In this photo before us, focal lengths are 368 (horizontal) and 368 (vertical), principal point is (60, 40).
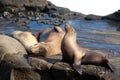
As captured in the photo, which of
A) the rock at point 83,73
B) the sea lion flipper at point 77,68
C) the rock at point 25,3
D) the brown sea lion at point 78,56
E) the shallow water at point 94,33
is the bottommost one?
the shallow water at point 94,33

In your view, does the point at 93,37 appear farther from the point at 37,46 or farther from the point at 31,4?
the point at 31,4

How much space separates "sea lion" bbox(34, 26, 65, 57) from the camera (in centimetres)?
920

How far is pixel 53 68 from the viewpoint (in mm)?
7613

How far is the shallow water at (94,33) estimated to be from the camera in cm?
1144

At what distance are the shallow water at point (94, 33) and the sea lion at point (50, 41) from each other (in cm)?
127

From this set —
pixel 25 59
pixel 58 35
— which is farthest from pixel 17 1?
pixel 25 59

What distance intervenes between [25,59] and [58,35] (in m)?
2.10

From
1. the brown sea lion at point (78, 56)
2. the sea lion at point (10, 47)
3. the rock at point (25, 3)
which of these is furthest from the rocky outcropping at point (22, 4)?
the brown sea lion at point (78, 56)

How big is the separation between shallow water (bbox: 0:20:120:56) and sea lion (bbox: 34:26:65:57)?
50.0 inches

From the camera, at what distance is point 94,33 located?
15000 mm

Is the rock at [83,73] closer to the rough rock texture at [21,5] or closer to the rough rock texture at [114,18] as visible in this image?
the rough rock texture at [114,18]

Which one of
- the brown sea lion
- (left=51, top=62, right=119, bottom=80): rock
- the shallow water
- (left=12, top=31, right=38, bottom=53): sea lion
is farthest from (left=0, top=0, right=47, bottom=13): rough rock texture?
(left=51, top=62, right=119, bottom=80): rock

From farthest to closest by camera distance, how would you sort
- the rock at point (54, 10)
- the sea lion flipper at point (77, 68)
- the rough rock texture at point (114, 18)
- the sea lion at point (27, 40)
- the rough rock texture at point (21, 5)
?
the rock at point (54, 10) → the rough rock texture at point (21, 5) → the rough rock texture at point (114, 18) → the sea lion at point (27, 40) → the sea lion flipper at point (77, 68)

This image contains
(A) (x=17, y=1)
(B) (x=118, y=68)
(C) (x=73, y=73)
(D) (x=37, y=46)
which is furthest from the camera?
(A) (x=17, y=1)
